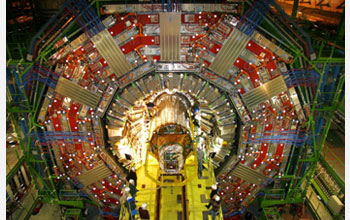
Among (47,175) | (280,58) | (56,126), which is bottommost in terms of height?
(47,175)

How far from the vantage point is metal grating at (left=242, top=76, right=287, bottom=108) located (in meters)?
6.18

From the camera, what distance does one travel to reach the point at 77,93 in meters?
6.19

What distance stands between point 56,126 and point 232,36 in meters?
4.20

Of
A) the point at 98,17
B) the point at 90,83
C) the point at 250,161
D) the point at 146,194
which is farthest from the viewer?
the point at 250,161

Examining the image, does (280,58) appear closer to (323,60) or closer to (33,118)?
(323,60)

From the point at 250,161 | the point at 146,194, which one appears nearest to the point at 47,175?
the point at 146,194

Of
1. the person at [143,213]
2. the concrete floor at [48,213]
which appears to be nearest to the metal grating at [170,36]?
the person at [143,213]

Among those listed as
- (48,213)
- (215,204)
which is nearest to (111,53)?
(215,204)

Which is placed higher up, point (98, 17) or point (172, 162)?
point (98, 17)

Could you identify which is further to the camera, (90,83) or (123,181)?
(123,181)

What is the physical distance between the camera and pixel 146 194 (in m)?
5.37

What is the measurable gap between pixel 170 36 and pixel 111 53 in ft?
4.06

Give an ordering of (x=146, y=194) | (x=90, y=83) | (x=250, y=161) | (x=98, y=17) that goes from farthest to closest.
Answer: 1. (x=250, y=161)
2. (x=90, y=83)
3. (x=98, y=17)
4. (x=146, y=194)

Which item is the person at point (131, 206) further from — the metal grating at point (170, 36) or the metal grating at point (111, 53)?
the metal grating at point (170, 36)
